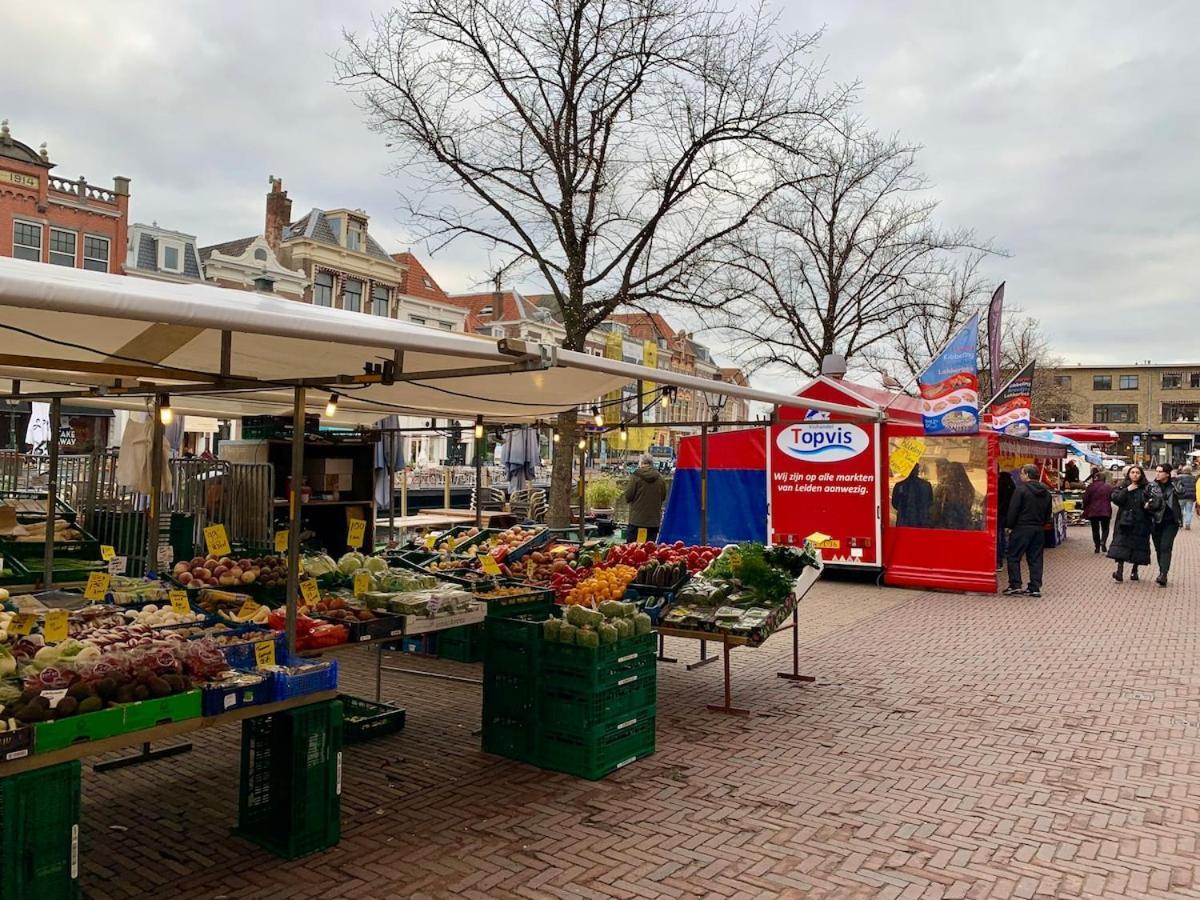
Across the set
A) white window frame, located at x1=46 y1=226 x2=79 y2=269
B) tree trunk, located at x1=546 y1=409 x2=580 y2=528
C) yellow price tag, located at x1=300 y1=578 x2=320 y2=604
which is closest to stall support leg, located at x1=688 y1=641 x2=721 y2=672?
yellow price tag, located at x1=300 y1=578 x2=320 y2=604

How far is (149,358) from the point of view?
4703mm

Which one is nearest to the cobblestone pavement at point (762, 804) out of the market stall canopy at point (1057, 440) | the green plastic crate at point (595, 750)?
the green plastic crate at point (595, 750)

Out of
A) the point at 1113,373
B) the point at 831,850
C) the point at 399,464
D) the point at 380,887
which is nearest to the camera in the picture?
the point at 380,887

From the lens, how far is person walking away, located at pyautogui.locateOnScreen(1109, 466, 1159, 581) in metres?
13.4

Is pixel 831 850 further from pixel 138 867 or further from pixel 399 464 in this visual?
pixel 399 464

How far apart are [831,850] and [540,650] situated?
76.2 inches

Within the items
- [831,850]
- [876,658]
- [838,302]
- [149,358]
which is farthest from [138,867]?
[838,302]

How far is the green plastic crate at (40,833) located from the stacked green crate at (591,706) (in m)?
2.54

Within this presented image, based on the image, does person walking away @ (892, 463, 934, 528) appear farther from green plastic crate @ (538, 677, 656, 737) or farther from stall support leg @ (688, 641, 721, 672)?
green plastic crate @ (538, 677, 656, 737)

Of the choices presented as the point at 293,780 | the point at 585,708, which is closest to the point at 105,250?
the point at 585,708

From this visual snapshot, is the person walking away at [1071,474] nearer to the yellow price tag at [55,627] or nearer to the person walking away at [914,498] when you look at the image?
the person walking away at [914,498]

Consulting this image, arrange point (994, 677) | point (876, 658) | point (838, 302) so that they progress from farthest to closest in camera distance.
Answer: point (838, 302)
point (876, 658)
point (994, 677)

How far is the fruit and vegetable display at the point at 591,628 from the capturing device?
4.95 meters

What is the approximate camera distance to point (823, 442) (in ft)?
43.3
